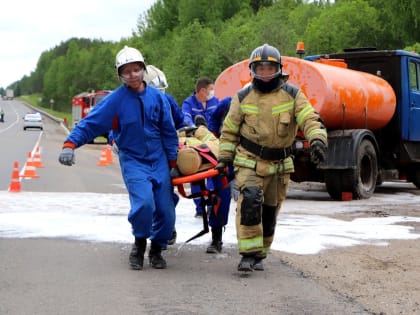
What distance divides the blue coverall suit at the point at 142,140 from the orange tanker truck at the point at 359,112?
6.01 meters

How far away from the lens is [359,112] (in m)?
13.7

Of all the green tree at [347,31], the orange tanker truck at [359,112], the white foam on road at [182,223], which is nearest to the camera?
the white foam on road at [182,223]

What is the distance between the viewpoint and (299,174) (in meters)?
14.3

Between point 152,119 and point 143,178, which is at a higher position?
point 152,119

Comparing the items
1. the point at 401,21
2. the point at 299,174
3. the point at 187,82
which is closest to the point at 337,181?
the point at 299,174

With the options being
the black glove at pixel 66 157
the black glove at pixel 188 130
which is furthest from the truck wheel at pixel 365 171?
the black glove at pixel 66 157

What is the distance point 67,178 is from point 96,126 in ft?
35.9

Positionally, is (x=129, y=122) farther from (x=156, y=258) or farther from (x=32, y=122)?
(x=32, y=122)

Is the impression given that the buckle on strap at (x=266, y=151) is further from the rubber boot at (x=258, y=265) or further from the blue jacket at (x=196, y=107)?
the blue jacket at (x=196, y=107)

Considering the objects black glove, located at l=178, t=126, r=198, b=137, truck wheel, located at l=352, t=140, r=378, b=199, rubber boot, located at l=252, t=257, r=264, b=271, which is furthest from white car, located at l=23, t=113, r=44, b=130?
rubber boot, located at l=252, t=257, r=264, b=271

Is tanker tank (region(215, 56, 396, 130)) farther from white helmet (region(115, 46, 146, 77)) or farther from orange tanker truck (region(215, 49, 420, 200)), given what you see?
white helmet (region(115, 46, 146, 77))

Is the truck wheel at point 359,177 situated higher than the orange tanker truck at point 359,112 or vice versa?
the orange tanker truck at point 359,112

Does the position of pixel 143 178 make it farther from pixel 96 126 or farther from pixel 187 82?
pixel 187 82

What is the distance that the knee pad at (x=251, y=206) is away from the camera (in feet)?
21.5
